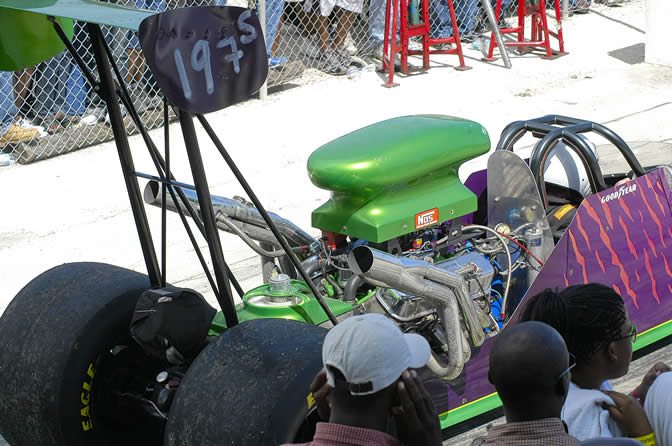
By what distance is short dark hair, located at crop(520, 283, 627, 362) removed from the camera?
2.75 metres

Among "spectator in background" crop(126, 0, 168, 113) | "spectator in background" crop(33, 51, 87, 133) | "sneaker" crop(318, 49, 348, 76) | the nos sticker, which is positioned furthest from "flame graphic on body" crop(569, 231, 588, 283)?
"sneaker" crop(318, 49, 348, 76)

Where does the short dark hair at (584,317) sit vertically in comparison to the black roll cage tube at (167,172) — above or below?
below

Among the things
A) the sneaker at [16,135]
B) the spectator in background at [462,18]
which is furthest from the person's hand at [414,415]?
the spectator in background at [462,18]

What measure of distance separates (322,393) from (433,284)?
1436 mm

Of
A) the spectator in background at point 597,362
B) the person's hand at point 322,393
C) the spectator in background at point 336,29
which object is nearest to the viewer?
the person's hand at point 322,393

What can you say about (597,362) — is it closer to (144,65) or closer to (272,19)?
(144,65)

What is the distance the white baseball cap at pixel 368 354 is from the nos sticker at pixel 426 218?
6.13 feet

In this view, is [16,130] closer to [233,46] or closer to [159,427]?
[159,427]

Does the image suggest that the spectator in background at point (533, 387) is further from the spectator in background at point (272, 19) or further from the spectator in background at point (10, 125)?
the spectator in background at point (272, 19)

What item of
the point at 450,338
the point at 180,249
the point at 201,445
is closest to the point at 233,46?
the point at 201,445

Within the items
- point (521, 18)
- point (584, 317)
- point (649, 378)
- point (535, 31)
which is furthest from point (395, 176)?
point (535, 31)

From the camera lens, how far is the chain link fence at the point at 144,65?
9.16 meters

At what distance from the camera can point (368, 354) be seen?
2.33 meters

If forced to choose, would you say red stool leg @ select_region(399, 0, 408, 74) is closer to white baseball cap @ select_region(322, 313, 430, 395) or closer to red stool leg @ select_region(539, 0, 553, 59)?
red stool leg @ select_region(539, 0, 553, 59)
